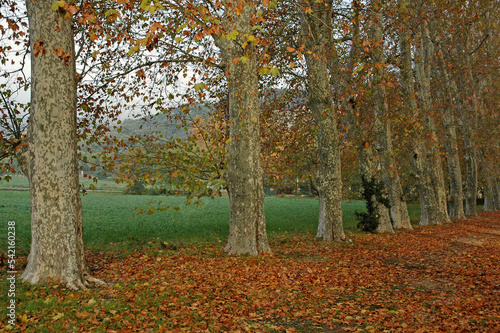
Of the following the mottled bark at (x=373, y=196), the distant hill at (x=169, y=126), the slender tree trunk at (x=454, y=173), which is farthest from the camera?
the slender tree trunk at (x=454, y=173)

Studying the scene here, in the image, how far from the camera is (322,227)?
1345 cm

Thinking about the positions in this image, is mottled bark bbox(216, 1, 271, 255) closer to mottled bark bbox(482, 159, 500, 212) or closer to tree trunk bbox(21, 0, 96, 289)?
tree trunk bbox(21, 0, 96, 289)

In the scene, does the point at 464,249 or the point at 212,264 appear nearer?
the point at 212,264

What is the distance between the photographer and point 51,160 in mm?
6035

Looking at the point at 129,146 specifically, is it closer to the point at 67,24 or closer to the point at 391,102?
the point at 67,24

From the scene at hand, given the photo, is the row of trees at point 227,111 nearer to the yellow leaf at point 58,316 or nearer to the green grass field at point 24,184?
the yellow leaf at point 58,316

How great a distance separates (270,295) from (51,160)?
442 cm

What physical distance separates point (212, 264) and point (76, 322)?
3890 millimetres

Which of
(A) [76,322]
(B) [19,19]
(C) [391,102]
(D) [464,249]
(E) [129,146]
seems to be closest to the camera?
(A) [76,322]

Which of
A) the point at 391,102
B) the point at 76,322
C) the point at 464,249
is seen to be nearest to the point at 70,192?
the point at 76,322

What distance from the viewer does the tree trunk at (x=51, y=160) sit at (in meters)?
6.00

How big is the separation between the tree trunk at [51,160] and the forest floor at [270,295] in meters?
0.44

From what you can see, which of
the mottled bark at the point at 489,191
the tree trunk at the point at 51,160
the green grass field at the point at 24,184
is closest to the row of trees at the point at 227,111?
the tree trunk at the point at 51,160

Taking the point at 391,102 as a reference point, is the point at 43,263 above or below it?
below
